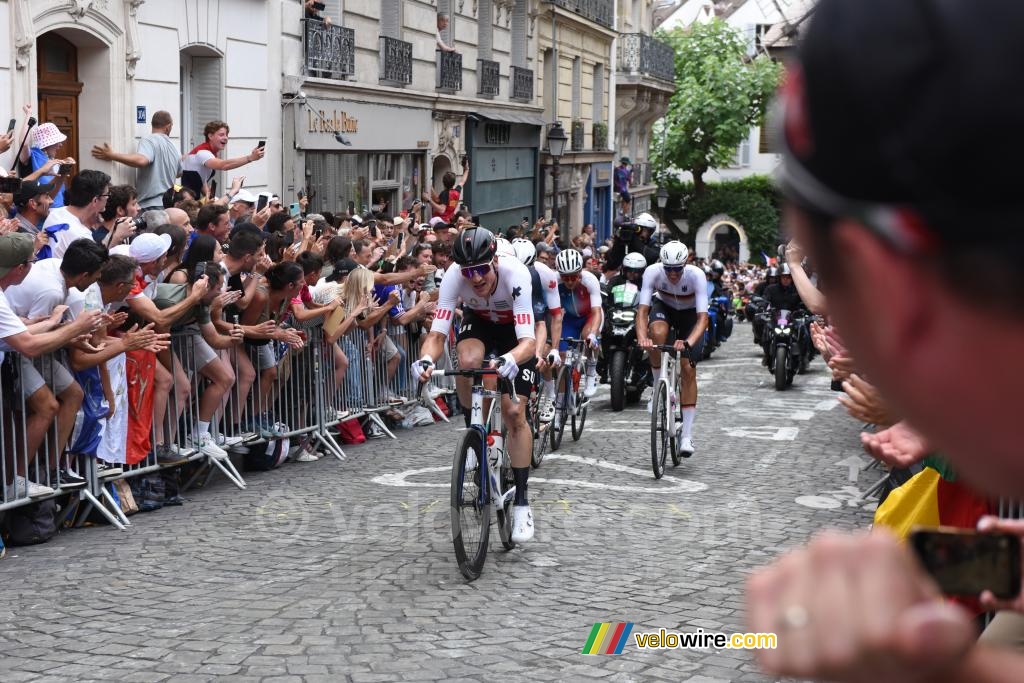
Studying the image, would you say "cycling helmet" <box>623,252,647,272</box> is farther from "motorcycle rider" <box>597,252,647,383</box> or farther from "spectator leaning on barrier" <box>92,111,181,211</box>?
"spectator leaning on barrier" <box>92,111,181,211</box>

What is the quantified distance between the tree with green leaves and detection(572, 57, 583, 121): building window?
23.9 metres

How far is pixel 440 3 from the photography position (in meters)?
29.3

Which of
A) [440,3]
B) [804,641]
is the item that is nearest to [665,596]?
[804,641]

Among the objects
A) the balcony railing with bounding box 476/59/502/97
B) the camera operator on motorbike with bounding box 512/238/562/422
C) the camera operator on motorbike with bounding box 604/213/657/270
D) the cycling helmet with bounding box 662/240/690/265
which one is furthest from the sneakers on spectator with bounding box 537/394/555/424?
the balcony railing with bounding box 476/59/502/97

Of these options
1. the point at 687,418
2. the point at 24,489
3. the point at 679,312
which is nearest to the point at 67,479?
the point at 24,489

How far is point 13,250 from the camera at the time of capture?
26.0 feet

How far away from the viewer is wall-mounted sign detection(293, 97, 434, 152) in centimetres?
2156

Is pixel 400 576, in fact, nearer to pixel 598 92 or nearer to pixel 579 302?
pixel 579 302

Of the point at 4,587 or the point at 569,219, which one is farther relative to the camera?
the point at 569,219

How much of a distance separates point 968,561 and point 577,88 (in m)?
43.6

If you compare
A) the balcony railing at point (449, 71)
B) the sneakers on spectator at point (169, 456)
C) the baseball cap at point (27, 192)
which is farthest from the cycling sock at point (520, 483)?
the balcony railing at point (449, 71)

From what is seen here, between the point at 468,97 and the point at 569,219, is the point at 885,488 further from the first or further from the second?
the point at 569,219

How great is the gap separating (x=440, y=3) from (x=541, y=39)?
964 centimetres

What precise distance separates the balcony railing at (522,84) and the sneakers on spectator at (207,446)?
25.7 metres
